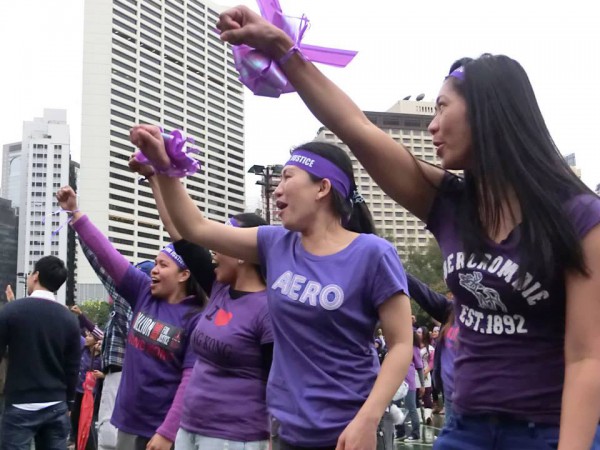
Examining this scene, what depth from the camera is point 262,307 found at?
2.85m

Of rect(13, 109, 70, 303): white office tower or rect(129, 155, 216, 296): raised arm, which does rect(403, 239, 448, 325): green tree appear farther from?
rect(13, 109, 70, 303): white office tower

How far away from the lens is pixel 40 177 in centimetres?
11094

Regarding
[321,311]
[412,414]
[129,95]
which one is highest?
[129,95]

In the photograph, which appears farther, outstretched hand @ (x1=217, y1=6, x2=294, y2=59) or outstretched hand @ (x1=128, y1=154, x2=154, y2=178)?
outstretched hand @ (x1=128, y1=154, x2=154, y2=178)

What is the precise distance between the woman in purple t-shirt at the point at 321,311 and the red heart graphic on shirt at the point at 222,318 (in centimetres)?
54

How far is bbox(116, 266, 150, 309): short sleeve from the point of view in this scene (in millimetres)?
3779

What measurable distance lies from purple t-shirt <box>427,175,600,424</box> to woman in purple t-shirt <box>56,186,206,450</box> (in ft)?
6.39

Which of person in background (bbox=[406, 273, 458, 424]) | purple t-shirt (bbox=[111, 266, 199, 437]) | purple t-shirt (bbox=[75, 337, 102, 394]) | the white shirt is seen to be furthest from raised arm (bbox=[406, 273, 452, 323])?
purple t-shirt (bbox=[75, 337, 102, 394])

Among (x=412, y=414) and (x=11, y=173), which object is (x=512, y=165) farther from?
(x=11, y=173)

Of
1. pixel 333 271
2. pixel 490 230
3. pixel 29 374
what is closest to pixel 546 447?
pixel 490 230

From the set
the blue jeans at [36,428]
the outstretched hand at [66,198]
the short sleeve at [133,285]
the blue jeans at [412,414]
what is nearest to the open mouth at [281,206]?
the short sleeve at [133,285]

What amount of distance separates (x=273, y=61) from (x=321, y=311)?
34.1 inches

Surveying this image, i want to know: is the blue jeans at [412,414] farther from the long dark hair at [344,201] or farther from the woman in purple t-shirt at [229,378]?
the long dark hair at [344,201]

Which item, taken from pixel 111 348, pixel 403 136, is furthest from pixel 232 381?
pixel 403 136
